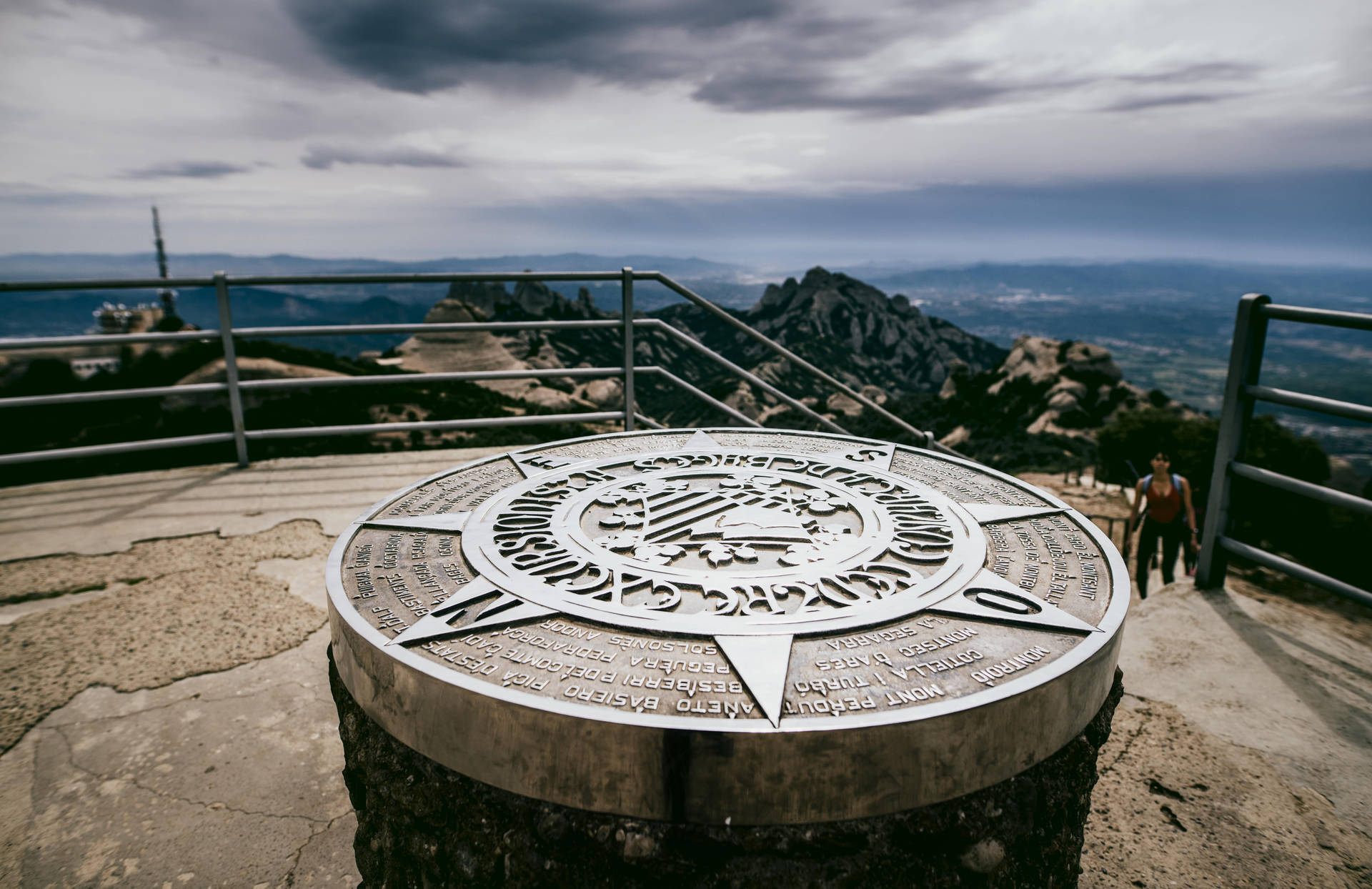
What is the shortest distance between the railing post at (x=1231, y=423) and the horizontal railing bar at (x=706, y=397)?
2.48m

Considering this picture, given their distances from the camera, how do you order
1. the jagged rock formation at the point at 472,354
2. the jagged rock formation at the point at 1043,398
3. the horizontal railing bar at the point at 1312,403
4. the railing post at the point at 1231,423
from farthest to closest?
the jagged rock formation at the point at 1043,398
the jagged rock formation at the point at 472,354
the railing post at the point at 1231,423
the horizontal railing bar at the point at 1312,403

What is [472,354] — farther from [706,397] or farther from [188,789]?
[188,789]

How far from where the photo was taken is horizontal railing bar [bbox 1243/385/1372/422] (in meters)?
3.12

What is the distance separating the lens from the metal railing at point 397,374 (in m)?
4.51

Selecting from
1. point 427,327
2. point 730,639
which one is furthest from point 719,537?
point 427,327

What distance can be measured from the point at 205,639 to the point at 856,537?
2774 millimetres

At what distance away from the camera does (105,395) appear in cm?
460

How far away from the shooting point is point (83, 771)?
244 centimetres

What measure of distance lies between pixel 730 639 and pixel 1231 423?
330 centimetres

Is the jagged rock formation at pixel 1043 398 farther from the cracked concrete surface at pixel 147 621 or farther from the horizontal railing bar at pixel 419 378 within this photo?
the cracked concrete surface at pixel 147 621

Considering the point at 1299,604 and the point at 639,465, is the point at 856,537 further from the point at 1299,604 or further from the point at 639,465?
the point at 1299,604

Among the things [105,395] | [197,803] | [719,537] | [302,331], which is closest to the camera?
[197,803]

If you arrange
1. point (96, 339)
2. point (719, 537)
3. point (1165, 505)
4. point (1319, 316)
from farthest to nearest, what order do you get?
point (1165, 505)
point (96, 339)
point (1319, 316)
point (719, 537)

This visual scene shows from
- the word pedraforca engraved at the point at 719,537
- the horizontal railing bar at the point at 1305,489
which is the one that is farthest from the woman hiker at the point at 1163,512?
the word pedraforca engraved at the point at 719,537
